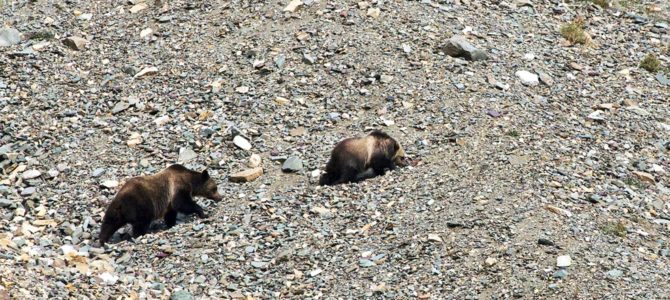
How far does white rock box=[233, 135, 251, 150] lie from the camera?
53.8ft

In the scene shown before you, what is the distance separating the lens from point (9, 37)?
799 inches

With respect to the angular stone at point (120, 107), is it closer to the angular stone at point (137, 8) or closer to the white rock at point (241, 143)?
the white rock at point (241, 143)

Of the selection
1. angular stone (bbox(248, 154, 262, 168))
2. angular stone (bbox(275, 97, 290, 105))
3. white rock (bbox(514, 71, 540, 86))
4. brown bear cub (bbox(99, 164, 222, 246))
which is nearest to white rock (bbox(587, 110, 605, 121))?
white rock (bbox(514, 71, 540, 86))

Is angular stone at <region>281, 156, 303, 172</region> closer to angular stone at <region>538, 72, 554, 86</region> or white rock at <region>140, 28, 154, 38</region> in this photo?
angular stone at <region>538, 72, 554, 86</region>

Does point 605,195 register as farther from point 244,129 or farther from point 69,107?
point 69,107

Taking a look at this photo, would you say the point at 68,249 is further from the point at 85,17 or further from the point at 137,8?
the point at 85,17

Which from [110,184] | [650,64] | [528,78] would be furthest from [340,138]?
[650,64]

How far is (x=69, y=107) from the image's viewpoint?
17953 millimetres

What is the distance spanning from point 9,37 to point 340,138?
786 cm

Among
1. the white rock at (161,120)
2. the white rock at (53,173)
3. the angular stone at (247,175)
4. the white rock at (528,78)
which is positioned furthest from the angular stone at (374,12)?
the white rock at (53,173)

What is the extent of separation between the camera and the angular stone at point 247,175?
15594 mm

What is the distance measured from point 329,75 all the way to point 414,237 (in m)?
5.32

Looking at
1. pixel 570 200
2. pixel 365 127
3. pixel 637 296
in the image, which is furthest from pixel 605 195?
pixel 365 127

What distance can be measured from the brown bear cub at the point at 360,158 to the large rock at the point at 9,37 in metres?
8.20
